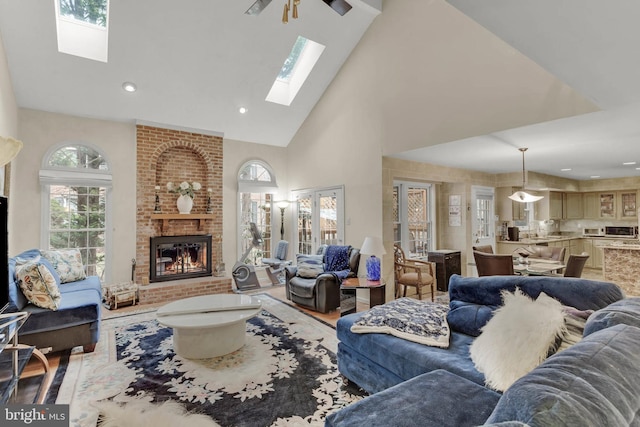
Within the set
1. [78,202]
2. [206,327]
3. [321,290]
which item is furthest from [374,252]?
[78,202]

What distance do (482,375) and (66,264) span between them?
5.02m

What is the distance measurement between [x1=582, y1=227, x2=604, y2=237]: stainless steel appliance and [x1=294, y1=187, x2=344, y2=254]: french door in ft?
22.0

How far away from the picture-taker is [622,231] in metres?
7.05

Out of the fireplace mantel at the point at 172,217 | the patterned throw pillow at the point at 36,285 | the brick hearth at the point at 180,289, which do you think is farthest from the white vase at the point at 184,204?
the patterned throw pillow at the point at 36,285

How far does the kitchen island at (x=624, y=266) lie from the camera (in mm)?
4465

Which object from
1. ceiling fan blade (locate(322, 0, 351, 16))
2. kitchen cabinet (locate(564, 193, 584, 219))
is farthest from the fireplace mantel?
kitchen cabinet (locate(564, 193, 584, 219))

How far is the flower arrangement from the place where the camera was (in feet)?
18.0

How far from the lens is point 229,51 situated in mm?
4434

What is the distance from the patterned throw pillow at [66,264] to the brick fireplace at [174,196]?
2.83ft

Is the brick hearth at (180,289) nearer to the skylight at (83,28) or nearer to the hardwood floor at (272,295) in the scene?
the hardwood floor at (272,295)

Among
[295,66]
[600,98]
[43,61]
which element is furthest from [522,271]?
→ [43,61]

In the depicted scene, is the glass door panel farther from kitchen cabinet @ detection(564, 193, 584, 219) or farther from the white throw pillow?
kitchen cabinet @ detection(564, 193, 584, 219)

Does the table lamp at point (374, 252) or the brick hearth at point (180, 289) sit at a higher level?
the table lamp at point (374, 252)

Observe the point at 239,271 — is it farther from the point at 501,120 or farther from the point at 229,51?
the point at 501,120
